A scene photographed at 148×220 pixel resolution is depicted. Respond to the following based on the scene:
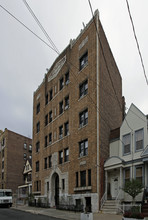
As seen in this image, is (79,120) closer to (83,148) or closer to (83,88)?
(83,148)

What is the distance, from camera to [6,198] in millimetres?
37406

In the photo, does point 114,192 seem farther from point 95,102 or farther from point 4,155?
point 4,155

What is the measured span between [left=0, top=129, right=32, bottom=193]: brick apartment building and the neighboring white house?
4517cm

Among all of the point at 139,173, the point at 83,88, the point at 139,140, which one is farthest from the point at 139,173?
the point at 83,88

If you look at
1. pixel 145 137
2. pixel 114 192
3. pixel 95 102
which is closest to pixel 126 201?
pixel 114 192

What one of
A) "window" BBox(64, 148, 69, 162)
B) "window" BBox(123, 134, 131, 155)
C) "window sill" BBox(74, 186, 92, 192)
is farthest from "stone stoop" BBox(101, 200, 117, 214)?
"window" BBox(64, 148, 69, 162)

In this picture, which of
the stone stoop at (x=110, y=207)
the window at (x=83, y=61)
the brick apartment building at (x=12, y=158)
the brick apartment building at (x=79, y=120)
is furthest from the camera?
the brick apartment building at (x=12, y=158)

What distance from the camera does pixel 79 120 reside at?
31.3m

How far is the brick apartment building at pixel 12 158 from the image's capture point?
68.4 meters

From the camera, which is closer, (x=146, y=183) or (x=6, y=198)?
(x=146, y=183)

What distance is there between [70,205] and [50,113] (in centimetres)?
1472

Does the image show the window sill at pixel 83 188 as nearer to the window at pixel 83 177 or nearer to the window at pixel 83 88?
the window at pixel 83 177

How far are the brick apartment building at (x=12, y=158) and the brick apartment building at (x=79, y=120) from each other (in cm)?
2852

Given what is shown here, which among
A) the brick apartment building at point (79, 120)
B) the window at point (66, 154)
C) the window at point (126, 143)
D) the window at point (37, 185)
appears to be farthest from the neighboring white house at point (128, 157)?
the window at point (37, 185)
